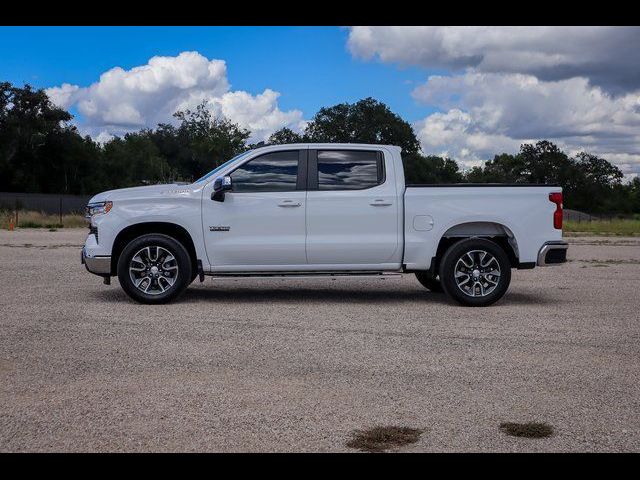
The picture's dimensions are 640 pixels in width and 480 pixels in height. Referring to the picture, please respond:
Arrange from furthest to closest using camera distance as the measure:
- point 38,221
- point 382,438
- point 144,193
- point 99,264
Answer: point 38,221
point 144,193
point 99,264
point 382,438

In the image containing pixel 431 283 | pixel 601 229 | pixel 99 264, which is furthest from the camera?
pixel 601 229

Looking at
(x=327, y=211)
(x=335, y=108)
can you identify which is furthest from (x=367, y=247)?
(x=335, y=108)

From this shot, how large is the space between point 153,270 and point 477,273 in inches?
161

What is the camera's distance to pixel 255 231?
1111 centimetres

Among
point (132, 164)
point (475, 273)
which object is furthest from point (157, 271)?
point (132, 164)

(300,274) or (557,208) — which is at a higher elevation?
(557,208)

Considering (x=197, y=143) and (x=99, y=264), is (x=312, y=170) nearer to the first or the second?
(x=99, y=264)

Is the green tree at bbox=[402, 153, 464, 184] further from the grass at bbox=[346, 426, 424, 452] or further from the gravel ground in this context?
the grass at bbox=[346, 426, 424, 452]

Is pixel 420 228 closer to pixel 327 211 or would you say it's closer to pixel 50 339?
pixel 327 211

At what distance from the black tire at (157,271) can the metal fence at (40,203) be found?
41561 millimetres

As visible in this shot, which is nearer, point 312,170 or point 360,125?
point 312,170

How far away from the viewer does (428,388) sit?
21.7 feet
